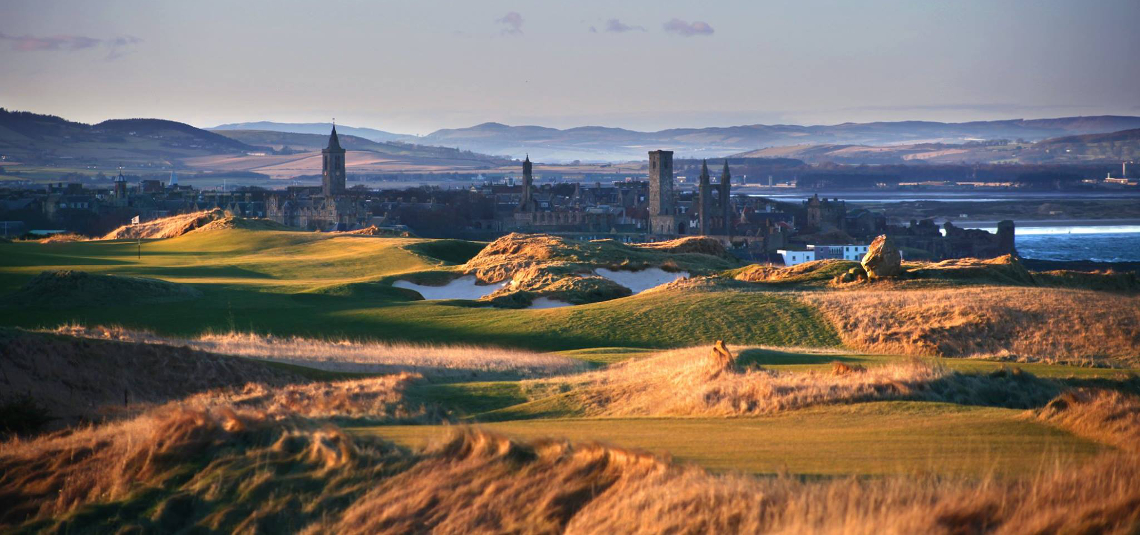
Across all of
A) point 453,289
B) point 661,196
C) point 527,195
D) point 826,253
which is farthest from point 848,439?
point 527,195

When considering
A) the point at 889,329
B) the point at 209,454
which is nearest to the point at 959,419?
the point at 209,454

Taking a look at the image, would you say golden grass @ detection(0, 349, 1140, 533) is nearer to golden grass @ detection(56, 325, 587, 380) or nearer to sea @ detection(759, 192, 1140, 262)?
golden grass @ detection(56, 325, 587, 380)

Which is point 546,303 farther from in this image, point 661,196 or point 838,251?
point 661,196

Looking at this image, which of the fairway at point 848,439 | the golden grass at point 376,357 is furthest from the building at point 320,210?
the fairway at point 848,439

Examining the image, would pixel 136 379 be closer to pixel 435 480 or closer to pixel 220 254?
pixel 435 480

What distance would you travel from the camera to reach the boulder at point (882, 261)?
34406 mm

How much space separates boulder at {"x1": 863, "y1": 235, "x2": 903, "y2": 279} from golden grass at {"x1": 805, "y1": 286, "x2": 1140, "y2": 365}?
4.33 m

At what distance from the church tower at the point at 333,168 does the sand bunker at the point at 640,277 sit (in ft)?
373

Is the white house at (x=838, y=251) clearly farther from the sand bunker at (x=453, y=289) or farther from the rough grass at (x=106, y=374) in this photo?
the rough grass at (x=106, y=374)

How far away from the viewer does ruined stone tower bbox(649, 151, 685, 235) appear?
139125 millimetres

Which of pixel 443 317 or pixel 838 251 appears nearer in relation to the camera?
pixel 443 317

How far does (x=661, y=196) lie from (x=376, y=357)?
121 meters

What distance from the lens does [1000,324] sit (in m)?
26.4

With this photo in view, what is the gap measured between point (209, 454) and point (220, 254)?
46.6 metres
